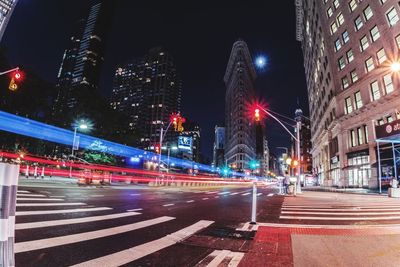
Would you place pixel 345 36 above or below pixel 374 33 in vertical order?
above

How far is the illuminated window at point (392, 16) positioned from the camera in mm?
31578

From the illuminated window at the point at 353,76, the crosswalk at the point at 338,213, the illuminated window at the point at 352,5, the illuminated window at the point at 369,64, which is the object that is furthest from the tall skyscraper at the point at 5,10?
the illuminated window at the point at 352,5

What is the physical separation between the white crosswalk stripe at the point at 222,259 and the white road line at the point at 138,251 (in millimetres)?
880

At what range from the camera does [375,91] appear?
1406 inches

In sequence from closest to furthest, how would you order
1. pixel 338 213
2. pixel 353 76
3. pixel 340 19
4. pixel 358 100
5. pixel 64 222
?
pixel 64 222, pixel 338 213, pixel 358 100, pixel 353 76, pixel 340 19

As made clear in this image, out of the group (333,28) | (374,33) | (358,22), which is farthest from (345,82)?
(333,28)

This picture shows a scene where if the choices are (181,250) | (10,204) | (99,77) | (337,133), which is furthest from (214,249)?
(99,77)

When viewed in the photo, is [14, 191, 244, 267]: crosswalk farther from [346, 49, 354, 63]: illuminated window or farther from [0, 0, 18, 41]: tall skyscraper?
[346, 49, 354, 63]: illuminated window

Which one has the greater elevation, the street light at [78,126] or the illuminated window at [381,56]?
the illuminated window at [381,56]

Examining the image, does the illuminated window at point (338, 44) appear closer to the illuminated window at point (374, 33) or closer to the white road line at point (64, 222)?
the illuminated window at point (374, 33)

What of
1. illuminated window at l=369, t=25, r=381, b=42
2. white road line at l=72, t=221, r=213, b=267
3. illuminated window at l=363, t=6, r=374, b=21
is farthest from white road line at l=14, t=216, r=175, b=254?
illuminated window at l=363, t=6, r=374, b=21

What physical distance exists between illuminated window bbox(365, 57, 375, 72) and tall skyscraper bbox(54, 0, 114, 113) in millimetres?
152309

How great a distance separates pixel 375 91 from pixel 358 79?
3622mm

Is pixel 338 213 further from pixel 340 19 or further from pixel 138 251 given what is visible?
pixel 340 19
